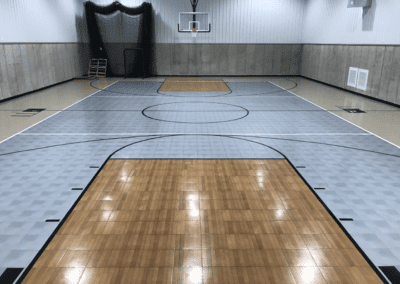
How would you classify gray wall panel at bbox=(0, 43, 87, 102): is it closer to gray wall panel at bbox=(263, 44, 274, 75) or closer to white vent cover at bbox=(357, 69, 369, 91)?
gray wall panel at bbox=(263, 44, 274, 75)

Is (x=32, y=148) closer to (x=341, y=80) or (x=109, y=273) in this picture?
(x=109, y=273)

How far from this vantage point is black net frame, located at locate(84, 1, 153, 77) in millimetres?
12766

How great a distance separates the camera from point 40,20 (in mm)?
10094

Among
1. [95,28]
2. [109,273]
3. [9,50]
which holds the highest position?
[95,28]

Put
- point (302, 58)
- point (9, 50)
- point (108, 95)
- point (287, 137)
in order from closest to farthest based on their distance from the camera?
1. point (287, 137)
2. point (9, 50)
3. point (108, 95)
4. point (302, 58)

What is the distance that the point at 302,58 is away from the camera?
13.9 metres

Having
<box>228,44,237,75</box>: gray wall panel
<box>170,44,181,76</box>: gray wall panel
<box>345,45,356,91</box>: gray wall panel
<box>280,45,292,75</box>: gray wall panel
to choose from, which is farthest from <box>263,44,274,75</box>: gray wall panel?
<box>345,45,356,91</box>: gray wall panel

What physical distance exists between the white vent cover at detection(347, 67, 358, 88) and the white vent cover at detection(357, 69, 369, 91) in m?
0.18

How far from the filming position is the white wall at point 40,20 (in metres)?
8.34

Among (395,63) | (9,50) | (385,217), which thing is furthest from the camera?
(9,50)

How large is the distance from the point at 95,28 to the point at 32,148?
978 cm

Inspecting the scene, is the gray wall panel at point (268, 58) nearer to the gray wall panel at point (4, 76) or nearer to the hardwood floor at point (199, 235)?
the gray wall panel at point (4, 76)

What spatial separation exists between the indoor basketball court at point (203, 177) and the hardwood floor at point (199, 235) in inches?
0.5

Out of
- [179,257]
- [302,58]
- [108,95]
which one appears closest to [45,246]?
[179,257]
